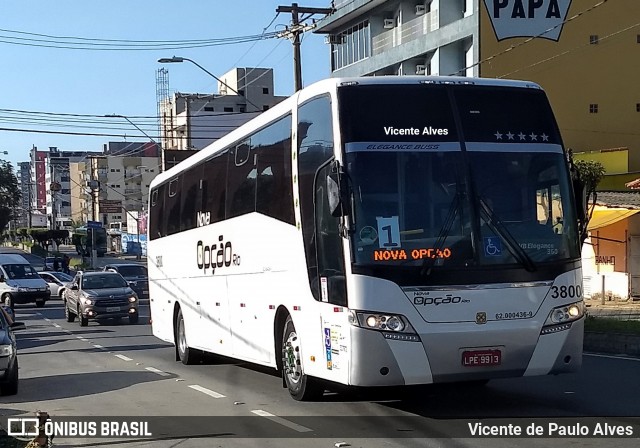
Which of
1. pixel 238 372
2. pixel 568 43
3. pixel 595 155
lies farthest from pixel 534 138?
pixel 568 43

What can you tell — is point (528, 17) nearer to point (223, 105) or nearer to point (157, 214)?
point (157, 214)

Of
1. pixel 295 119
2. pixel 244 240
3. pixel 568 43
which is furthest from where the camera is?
pixel 568 43

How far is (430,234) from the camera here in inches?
361

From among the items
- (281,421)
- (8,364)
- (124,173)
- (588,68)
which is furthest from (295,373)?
(124,173)

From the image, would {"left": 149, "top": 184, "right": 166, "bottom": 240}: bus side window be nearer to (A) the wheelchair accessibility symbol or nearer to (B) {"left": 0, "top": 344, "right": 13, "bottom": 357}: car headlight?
(B) {"left": 0, "top": 344, "right": 13, "bottom": 357}: car headlight

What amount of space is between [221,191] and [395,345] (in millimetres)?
6160

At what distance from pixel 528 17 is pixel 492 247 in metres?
33.3

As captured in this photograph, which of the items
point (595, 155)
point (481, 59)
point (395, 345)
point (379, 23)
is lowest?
point (395, 345)

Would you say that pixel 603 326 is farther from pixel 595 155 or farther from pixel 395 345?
pixel 595 155

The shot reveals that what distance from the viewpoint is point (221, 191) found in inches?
569

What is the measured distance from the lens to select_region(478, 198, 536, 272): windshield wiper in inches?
366

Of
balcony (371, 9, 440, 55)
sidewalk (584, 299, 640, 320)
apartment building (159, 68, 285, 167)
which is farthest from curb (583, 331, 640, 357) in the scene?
apartment building (159, 68, 285, 167)

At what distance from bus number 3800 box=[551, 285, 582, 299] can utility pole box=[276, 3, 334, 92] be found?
19.7 metres

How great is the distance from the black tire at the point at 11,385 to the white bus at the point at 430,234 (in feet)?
15.7
